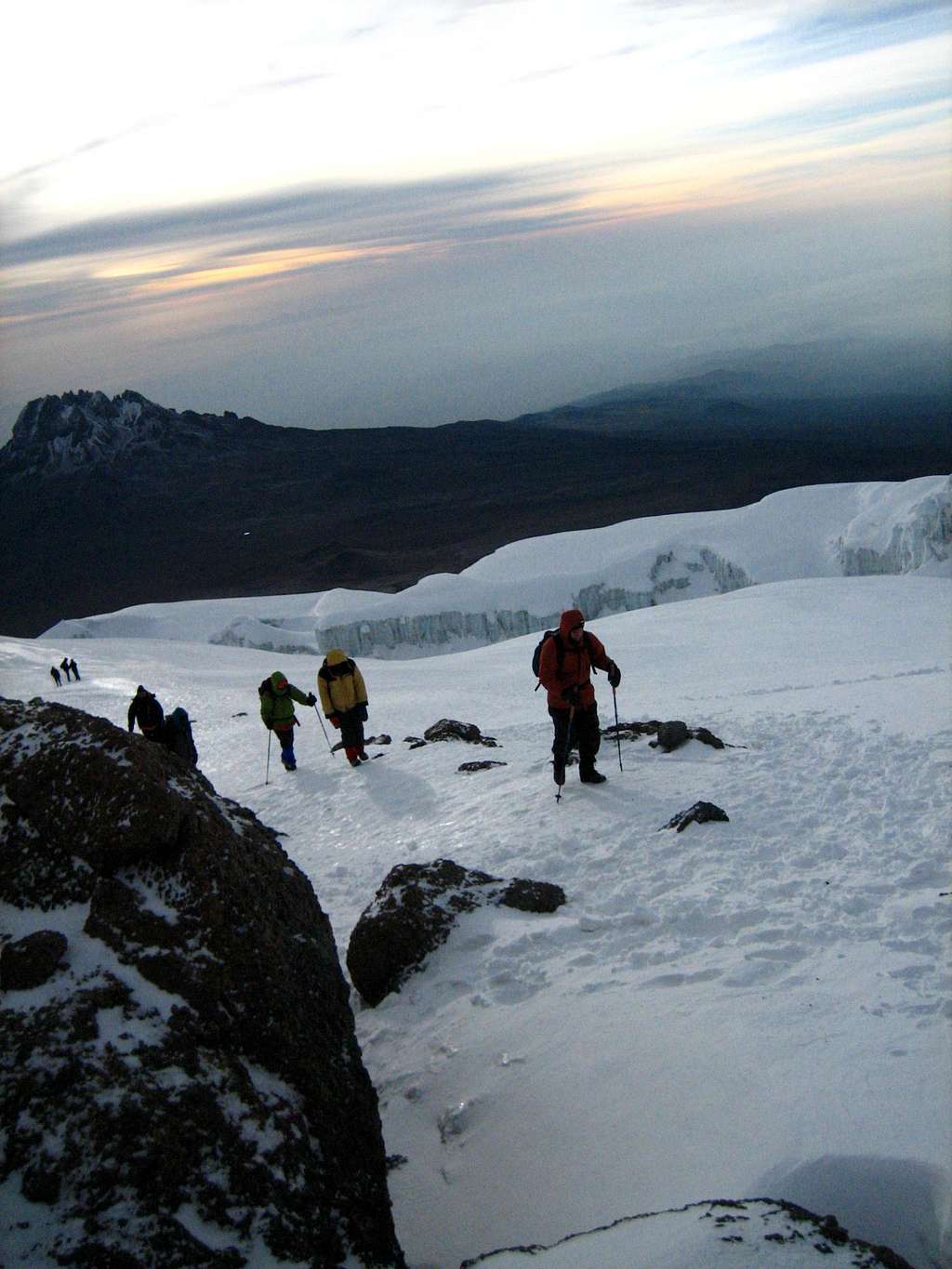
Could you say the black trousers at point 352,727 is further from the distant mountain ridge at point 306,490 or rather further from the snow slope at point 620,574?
the distant mountain ridge at point 306,490

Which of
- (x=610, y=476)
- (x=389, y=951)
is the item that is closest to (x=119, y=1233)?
(x=389, y=951)

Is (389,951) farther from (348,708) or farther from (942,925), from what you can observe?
(348,708)

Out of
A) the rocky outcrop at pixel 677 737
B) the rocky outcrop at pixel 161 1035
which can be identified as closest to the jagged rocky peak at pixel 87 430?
the rocky outcrop at pixel 677 737

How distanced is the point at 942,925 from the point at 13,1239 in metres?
3.98

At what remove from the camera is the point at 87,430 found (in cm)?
16338

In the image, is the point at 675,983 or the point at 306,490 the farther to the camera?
the point at 306,490

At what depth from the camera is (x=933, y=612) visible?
66.7 feet

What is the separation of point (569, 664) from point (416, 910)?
251cm

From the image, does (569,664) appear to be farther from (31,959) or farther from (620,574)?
(620,574)

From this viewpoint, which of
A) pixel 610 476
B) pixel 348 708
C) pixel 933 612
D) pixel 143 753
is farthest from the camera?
pixel 610 476

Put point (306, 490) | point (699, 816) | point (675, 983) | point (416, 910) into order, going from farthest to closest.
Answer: point (306, 490)
point (699, 816)
point (416, 910)
point (675, 983)

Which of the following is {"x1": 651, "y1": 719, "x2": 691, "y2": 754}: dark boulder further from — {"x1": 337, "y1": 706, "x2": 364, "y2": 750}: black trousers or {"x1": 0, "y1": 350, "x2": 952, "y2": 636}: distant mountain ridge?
{"x1": 0, "y1": 350, "x2": 952, "y2": 636}: distant mountain ridge

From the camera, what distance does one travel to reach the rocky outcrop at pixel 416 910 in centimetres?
497

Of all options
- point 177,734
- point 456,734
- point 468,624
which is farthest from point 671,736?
point 468,624
